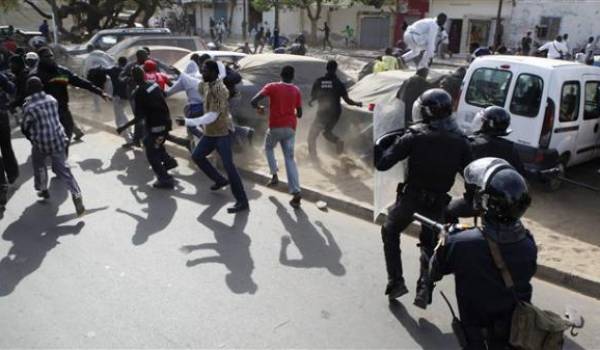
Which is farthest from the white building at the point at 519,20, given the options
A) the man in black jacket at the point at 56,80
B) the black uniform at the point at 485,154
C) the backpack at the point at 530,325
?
the backpack at the point at 530,325

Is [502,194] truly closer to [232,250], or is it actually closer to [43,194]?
[232,250]

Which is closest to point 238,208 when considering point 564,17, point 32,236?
point 32,236

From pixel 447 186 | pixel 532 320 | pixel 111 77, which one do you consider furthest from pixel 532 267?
pixel 111 77

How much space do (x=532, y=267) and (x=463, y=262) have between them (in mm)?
299

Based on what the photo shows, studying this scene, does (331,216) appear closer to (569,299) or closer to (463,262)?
(569,299)

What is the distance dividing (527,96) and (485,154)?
9.80ft

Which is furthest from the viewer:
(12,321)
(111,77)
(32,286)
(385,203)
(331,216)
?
(111,77)

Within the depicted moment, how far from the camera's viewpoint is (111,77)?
A: 934 centimetres

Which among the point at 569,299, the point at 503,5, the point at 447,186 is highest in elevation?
the point at 503,5

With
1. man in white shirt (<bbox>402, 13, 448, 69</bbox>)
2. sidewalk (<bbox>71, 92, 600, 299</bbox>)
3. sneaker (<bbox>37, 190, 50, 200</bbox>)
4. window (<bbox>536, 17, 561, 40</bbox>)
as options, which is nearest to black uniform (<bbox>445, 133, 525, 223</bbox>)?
sidewalk (<bbox>71, 92, 600, 299</bbox>)

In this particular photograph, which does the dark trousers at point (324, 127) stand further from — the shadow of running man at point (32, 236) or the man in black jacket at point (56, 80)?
the shadow of running man at point (32, 236)

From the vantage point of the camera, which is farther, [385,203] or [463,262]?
[385,203]

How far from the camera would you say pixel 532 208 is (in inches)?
252

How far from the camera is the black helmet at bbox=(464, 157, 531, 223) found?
2268 millimetres
